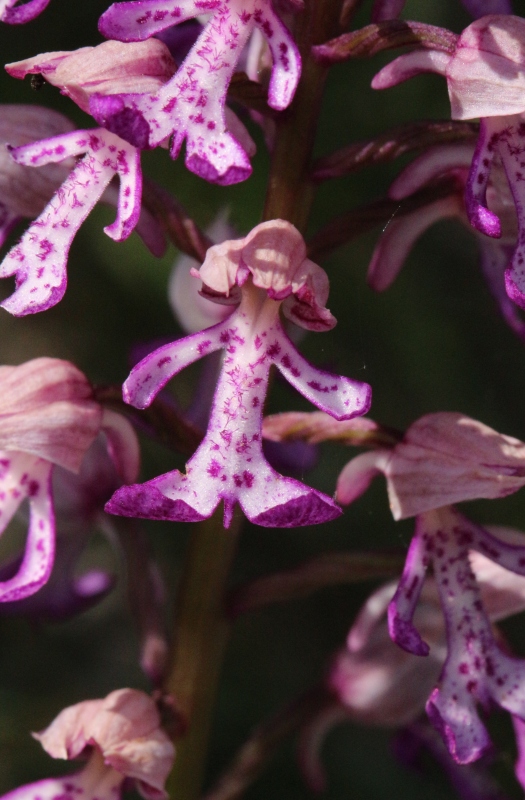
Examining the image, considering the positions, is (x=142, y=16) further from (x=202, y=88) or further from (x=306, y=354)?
(x=306, y=354)

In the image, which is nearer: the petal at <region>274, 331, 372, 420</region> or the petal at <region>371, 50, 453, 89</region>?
the petal at <region>274, 331, 372, 420</region>

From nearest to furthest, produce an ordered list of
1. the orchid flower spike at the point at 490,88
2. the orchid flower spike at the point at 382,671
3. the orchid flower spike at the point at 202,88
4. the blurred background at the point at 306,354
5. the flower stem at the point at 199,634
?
the orchid flower spike at the point at 202,88
the orchid flower spike at the point at 490,88
the flower stem at the point at 199,634
the orchid flower spike at the point at 382,671
the blurred background at the point at 306,354

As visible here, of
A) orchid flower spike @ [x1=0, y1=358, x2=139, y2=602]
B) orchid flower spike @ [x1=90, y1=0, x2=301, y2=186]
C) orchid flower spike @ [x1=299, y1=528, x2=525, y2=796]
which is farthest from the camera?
orchid flower spike @ [x1=299, y1=528, x2=525, y2=796]

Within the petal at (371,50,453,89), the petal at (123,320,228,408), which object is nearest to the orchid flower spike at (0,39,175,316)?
the petal at (123,320,228,408)

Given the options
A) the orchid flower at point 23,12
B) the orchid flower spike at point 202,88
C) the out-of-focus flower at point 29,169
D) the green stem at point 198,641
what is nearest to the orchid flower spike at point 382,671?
the green stem at point 198,641

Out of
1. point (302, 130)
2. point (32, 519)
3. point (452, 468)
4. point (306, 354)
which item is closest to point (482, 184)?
point (302, 130)

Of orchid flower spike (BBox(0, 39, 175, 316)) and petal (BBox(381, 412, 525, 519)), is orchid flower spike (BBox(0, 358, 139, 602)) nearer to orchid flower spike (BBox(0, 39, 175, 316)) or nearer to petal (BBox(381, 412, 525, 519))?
orchid flower spike (BBox(0, 39, 175, 316))

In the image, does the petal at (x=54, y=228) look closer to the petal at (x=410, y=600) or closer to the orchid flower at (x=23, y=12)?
the orchid flower at (x=23, y=12)
